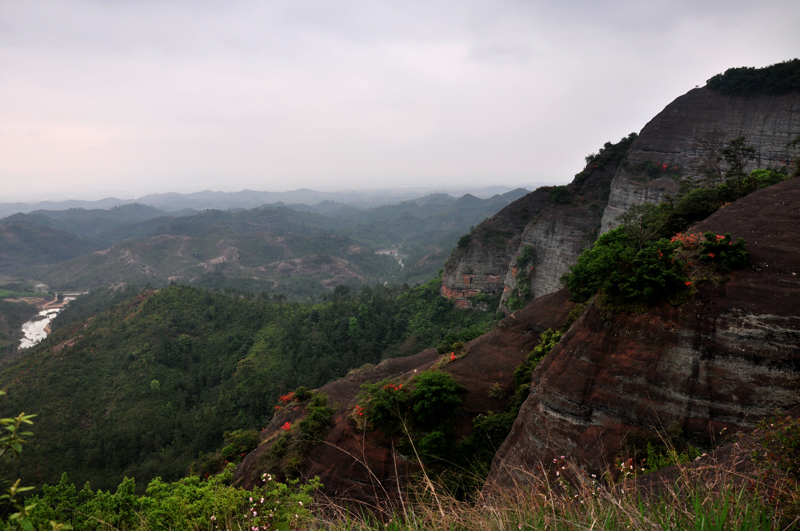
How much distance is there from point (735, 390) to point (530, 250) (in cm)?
2929

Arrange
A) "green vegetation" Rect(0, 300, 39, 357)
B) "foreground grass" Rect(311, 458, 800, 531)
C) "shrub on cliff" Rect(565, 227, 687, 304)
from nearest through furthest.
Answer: "foreground grass" Rect(311, 458, 800, 531)
"shrub on cliff" Rect(565, 227, 687, 304)
"green vegetation" Rect(0, 300, 39, 357)

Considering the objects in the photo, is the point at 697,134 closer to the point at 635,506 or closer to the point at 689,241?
the point at 689,241

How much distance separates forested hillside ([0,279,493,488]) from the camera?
1195 inches

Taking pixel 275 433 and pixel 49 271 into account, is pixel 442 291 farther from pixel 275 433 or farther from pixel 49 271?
pixel 49 271

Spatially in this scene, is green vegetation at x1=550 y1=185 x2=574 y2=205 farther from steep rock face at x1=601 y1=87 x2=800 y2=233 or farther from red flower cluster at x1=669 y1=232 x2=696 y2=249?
red flower cluster at x1=669 y1=232 x2=696 y2=249

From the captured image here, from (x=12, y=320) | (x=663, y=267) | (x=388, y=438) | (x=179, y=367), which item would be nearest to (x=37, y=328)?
(x=12, y=320)

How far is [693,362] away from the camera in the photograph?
34.4 ft

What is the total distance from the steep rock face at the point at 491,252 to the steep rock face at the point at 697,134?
11266 millimetres

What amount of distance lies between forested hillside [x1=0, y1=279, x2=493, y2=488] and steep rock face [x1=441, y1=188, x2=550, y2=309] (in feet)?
10.5

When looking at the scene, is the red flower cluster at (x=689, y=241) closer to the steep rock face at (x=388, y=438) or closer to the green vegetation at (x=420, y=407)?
the steep rock face at (x=388, y=438)

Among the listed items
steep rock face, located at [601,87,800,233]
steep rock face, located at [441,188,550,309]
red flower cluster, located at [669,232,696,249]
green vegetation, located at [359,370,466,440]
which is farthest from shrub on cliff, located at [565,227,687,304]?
steep rock face, located at [441,188,550,309]

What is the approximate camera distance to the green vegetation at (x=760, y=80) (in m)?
27.9

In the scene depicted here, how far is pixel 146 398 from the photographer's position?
35.9 meters

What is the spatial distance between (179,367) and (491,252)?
3867 centimetres
